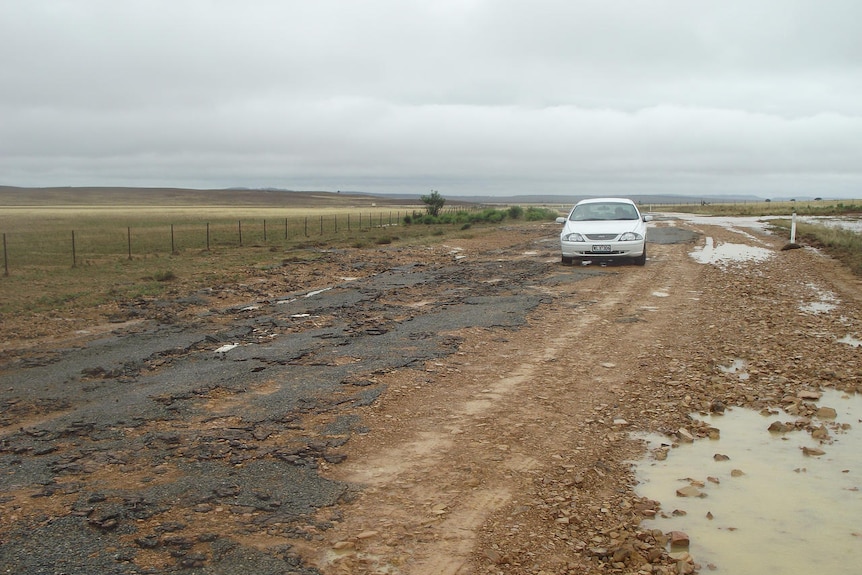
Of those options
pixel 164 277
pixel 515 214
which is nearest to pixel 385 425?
pixel 164 277

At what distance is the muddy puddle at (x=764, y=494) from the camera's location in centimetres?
369

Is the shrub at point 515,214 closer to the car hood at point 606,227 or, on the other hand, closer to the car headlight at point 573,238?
the car hood at point 606,227

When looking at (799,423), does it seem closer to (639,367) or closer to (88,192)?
(639,367)

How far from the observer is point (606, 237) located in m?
16.5

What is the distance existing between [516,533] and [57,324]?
370 inches

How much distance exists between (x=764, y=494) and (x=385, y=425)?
8.67 ft

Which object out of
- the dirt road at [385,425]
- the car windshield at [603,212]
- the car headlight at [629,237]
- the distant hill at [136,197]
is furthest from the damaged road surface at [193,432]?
the distant hill at [136,197]

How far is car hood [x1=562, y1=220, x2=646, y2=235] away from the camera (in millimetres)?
16578

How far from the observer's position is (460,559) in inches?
136

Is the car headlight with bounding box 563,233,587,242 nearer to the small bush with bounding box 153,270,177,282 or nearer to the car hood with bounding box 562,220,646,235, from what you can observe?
the car hood with bounding box 562,220,646,235

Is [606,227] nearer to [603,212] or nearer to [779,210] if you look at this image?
[603,212]

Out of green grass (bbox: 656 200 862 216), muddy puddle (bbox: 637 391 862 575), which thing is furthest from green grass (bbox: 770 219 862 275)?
muddy puddle (bbox: 637 391 862 575)

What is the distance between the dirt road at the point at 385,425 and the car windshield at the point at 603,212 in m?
5.98

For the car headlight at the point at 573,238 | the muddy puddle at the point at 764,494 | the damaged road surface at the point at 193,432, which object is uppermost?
the car headlight at the point at 573,238
